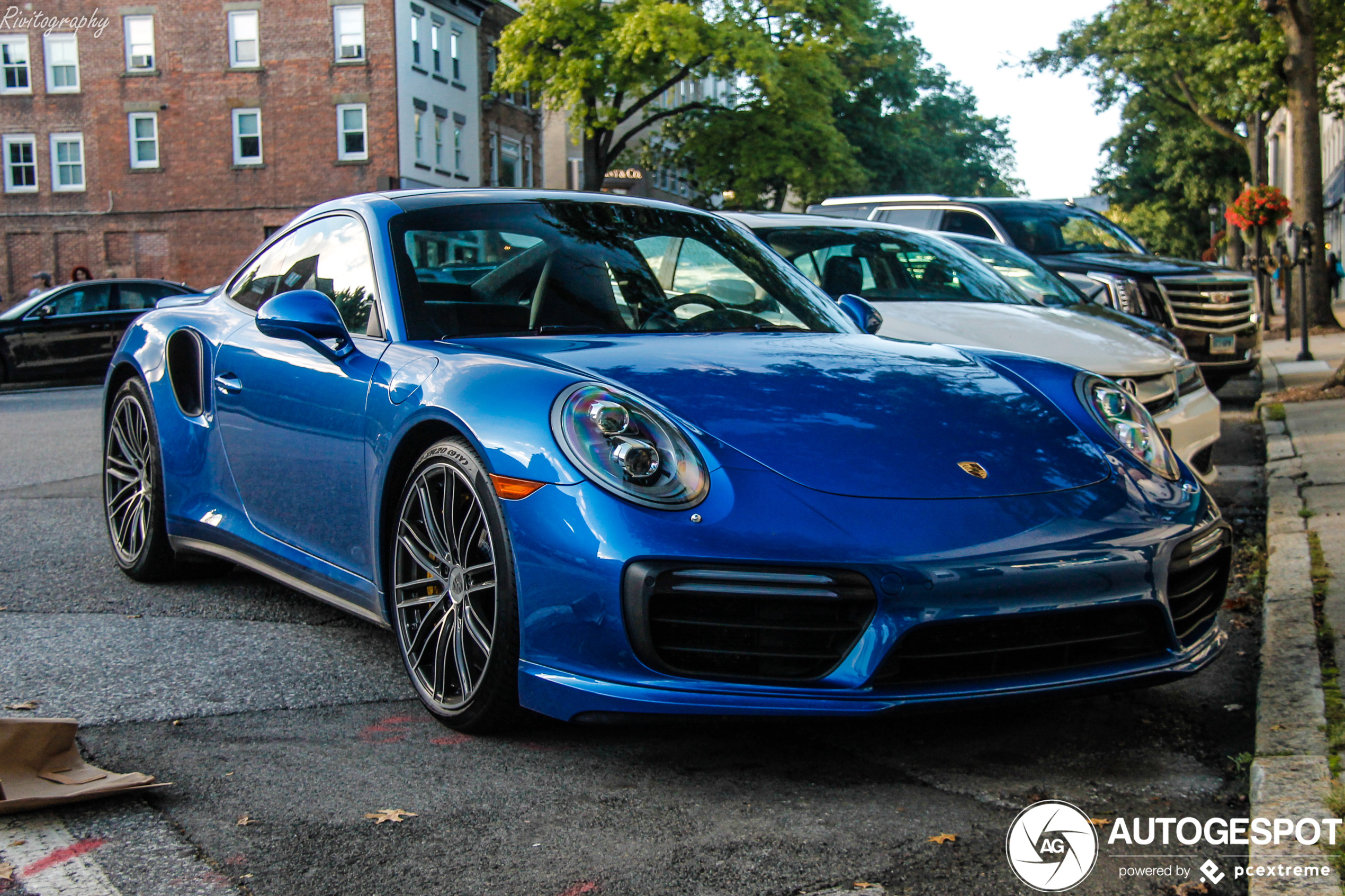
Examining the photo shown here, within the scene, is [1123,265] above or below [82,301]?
above

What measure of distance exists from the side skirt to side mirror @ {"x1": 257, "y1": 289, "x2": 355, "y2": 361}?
2.28 feet

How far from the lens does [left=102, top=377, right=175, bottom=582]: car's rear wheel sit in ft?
16.9

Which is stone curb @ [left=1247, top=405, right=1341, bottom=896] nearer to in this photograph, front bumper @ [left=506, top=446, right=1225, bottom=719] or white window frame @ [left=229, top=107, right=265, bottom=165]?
front bumper @ [left=506, top=446, right=1225, bottom=719]

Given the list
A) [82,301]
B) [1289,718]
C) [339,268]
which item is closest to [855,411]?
[1289,718]

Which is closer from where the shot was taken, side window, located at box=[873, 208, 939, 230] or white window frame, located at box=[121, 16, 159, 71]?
side window, located at box=[873, 208, 939, 230]

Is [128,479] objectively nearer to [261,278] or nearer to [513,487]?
[261,278]

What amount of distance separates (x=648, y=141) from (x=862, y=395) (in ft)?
121

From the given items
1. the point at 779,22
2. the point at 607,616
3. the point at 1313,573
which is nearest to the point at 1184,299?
the point at 1313,573

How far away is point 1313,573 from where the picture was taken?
16.3ft

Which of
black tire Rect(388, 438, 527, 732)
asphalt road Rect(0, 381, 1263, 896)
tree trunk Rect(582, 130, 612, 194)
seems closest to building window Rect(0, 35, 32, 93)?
tree trunk Rect(582, 130, 612, 194)

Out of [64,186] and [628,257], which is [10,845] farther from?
[64,186]

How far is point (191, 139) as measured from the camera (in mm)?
40750

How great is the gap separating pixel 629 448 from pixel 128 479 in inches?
119

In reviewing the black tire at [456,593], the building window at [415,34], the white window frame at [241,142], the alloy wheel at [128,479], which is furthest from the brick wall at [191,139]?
the black tire at [456,593]
